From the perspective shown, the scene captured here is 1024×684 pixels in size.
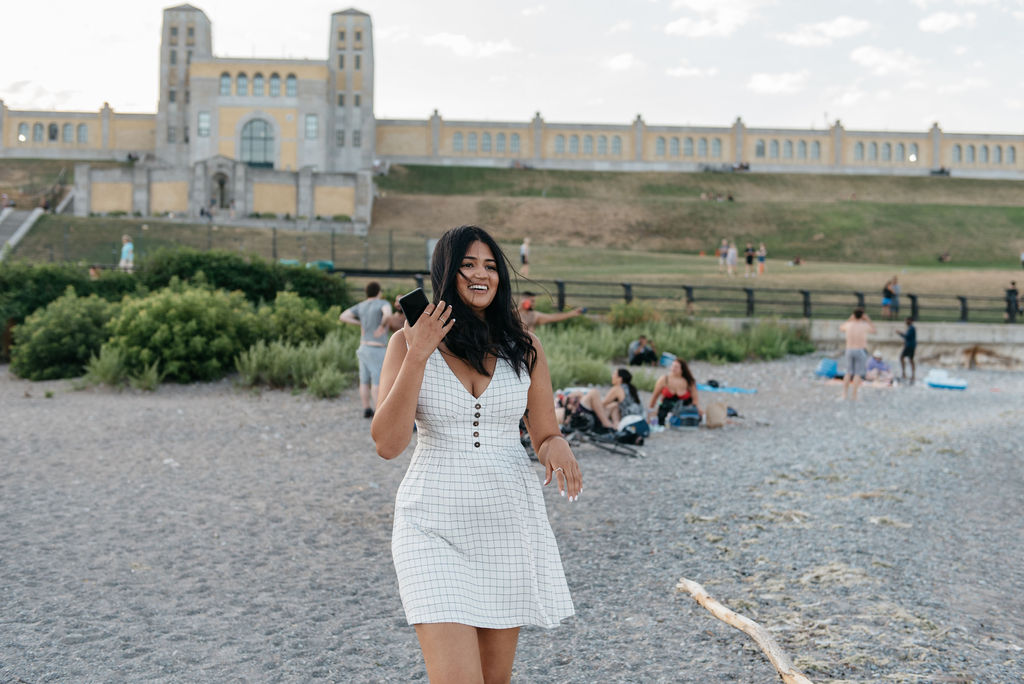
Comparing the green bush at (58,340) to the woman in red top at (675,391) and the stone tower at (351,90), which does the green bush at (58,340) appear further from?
the stone tower at (351,90)

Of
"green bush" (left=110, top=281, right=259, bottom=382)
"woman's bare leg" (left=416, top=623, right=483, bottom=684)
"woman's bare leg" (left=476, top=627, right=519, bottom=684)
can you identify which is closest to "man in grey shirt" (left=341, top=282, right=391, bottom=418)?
"green bush" (left=110, top=281, right=259, bottom=382)

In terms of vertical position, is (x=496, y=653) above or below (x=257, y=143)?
below

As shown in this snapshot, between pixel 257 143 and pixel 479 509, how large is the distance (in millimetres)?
65299

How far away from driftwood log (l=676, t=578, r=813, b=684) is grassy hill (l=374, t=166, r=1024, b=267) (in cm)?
4154

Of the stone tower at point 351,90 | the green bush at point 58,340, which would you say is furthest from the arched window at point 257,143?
the green bush at point 58,340

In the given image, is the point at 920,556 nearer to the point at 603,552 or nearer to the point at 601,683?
the point at 603,552

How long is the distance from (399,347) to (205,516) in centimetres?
453

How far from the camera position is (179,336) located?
541 inches

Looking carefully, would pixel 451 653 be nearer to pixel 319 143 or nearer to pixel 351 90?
pixel 319 143

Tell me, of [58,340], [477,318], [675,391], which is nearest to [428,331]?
[477,318]

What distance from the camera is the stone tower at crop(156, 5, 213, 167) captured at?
69.4m

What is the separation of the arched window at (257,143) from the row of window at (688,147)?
3150 centimetres

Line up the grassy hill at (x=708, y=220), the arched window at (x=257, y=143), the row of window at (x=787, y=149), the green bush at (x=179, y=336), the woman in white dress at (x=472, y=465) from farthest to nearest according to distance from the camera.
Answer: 1. the row of window at (x=787, y=149)
2. the arched window at (x=257, y=143)
3. the grassy hill at (x=708, y=220)
4. the green bush at (x=179, y=336)
5. the woman in white dress at (x=472, y=465)

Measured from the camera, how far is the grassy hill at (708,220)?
46.9 meters
